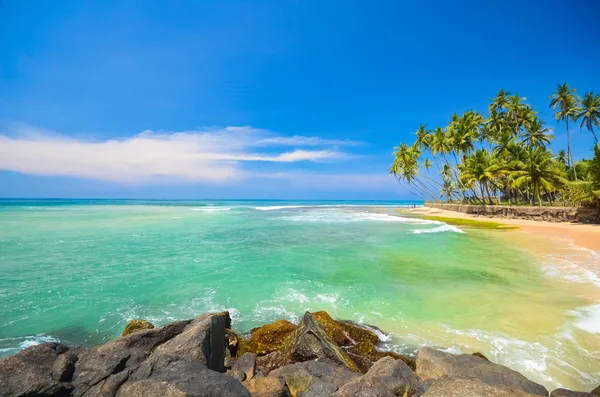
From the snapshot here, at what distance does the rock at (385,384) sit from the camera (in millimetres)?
3796

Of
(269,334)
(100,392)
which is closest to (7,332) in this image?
(100,392)

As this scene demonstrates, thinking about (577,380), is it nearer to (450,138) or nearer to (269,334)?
(269,334)

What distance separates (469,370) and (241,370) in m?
3.78

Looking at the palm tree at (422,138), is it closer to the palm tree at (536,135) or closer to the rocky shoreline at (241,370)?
the palm tree at (536,135)

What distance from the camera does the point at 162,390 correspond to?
3.22 metres

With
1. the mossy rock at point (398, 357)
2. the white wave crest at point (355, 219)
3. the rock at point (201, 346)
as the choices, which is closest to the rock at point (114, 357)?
the rock at point (201, 346)

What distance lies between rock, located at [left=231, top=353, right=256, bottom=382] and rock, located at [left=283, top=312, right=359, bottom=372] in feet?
2.25

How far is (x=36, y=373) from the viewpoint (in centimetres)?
359

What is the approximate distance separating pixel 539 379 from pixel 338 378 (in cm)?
382

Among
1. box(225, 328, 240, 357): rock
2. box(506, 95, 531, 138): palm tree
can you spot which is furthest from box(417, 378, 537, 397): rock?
box(506, 95, 531, 138): palm tree

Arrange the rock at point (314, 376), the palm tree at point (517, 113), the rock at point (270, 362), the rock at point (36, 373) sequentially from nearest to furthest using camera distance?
1. the rock at point (36, 373)
2. the rock at point (314, 376)
3. the rock at point (270, 362)
4. the palm tree at point (517, 113)

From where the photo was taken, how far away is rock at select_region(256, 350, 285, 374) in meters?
5.37

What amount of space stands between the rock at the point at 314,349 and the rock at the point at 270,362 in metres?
0.15

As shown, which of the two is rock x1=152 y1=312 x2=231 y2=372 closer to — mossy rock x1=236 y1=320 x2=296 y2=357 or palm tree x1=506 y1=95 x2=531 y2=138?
mossy rock x1=236 y1=320 x2=296 y2=357
